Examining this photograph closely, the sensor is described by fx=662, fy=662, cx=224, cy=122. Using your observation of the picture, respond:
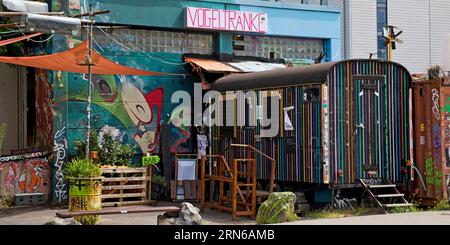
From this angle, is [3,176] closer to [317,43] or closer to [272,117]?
[272,117]

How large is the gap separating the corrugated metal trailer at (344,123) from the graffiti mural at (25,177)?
5673mm

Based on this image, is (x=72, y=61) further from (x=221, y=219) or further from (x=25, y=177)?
(x=221, y=219)

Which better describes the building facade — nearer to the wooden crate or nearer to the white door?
the white door

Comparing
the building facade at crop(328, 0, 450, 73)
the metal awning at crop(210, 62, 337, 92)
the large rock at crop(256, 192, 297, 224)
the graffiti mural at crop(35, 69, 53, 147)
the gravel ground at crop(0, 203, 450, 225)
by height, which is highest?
the building facade at crop(328, 0, 450, 73)

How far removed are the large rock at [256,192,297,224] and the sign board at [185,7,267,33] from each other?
22.2 ft

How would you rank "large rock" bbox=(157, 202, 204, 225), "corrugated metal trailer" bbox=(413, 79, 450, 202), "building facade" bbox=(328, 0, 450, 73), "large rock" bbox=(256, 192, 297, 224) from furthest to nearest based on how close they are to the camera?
1. "building facade" bbox=(328, 0, 450, 73)
2. "corrugated metal trailer" bbox=(413, 79, 450, 202)
3. "large rock" bbox=(256, 192, 297, 224)
4. "large rock" bbox=(157, 202, 204, 225)

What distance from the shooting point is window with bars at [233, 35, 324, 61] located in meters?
19.1

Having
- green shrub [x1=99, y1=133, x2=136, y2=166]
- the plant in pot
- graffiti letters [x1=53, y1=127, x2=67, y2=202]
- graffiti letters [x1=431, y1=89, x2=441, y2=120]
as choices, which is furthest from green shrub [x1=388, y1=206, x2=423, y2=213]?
graffiti letters [x1=53, y1=127, x2=67, y2=202]

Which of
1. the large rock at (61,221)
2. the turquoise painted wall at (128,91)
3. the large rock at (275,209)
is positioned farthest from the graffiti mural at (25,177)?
the large rock at (275,209)

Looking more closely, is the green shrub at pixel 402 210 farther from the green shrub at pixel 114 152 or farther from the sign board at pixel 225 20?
the sign board at pixel 225 20

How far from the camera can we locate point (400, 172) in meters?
14.4

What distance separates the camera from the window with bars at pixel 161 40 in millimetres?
17219

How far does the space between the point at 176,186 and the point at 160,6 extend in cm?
482

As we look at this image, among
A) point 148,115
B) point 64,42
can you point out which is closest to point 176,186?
point 148,115
